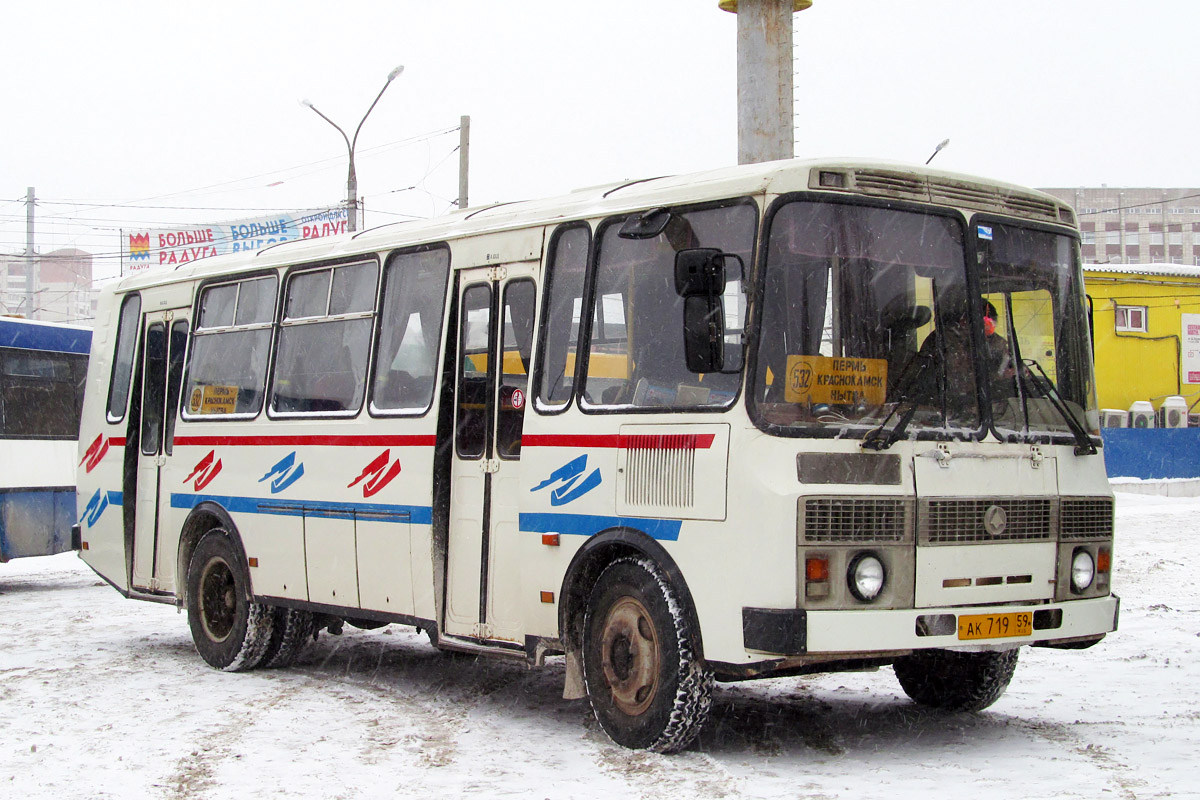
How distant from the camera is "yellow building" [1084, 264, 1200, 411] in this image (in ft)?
135

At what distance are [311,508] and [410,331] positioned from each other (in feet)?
5.18

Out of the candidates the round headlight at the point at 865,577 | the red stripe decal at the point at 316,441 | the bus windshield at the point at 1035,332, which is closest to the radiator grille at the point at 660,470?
the round headlight at the point at 865,577

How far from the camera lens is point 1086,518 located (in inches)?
303

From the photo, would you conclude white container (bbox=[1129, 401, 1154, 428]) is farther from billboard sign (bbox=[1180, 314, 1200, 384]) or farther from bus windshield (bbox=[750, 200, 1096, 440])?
bus windshield (bbox=[750, 200, 1096, 440])

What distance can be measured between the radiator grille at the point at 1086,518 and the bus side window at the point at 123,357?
7958 mm

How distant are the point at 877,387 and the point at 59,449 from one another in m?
13.6

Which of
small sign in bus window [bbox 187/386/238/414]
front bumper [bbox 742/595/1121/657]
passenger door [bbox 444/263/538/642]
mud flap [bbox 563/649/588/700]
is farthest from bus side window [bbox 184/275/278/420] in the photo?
front bumper [bbox 742/595/1121/657]

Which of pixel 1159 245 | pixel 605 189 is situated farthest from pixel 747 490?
pixel 1159 245

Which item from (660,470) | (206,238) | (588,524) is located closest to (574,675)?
(588,524)

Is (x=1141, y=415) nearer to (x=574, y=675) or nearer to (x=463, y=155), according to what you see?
(x=463, y=155)

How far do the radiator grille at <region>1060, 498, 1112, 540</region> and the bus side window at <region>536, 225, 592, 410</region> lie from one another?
2.67 m

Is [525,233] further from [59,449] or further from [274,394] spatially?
[59,449]

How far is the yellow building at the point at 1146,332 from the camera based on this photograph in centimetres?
4103

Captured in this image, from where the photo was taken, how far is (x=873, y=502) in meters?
6.86
